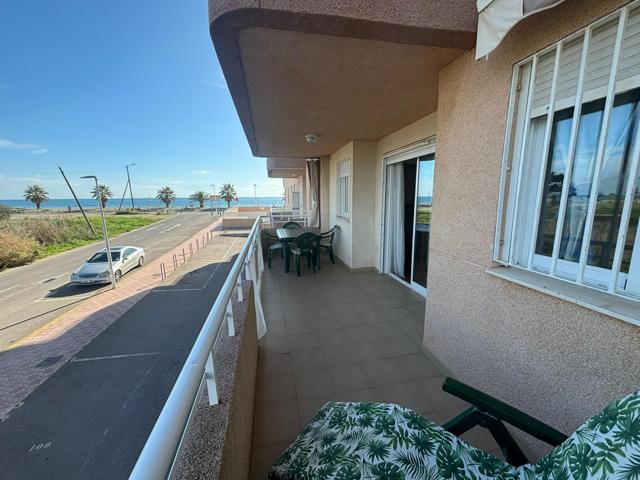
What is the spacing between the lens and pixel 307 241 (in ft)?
17.6

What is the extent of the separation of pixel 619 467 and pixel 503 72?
74.9 inches

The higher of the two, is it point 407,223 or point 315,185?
point 315,185

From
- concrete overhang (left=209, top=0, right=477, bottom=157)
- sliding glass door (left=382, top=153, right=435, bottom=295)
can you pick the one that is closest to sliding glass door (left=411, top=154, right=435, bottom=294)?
sliding glass door (left=382, top=153, right=435, bottom=295)

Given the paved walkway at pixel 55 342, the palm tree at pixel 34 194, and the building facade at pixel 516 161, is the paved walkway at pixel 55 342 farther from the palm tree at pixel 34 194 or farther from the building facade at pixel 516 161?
the palm tree at pixel 34 194

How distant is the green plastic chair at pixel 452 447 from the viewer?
81cm

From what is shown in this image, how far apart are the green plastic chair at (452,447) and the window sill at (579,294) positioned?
14.8 inches

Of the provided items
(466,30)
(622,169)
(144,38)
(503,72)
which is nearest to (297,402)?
(622,169)

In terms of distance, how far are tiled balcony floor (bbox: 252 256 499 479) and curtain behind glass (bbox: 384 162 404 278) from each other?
0.79 m

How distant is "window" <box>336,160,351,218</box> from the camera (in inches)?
217

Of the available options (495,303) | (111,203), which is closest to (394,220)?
(495,303)

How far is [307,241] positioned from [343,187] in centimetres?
158

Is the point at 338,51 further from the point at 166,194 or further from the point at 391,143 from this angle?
the point at 166,194

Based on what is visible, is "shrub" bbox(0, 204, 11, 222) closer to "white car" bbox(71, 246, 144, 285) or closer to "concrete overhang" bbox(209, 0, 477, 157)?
"white car" bbox(71, 246, 144, 285)

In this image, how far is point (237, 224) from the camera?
69.1 feet
